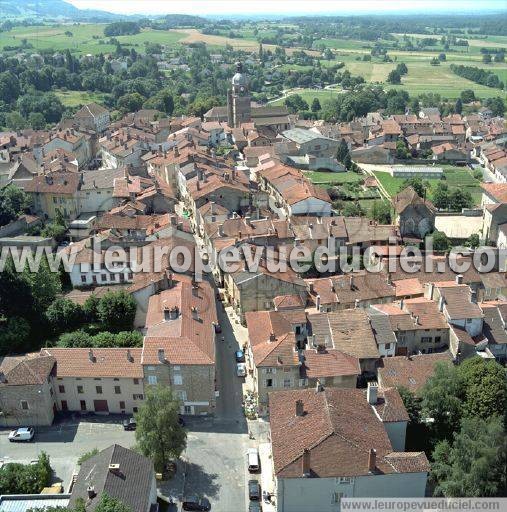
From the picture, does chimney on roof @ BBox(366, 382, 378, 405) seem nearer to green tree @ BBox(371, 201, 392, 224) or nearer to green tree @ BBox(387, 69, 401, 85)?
green tree @ BBox(371, 201, 392, 224)

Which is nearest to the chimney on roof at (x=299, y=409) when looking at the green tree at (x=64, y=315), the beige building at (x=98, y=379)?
the beige building at (x=98, y=379)

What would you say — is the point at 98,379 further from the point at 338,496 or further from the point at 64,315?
the point at 338,496

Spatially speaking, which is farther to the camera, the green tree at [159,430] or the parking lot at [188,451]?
the parking lot at [188,451]

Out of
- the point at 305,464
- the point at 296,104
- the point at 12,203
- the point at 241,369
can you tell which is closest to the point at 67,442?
the point at 241,369

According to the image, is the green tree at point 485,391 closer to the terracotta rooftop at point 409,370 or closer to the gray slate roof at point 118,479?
the terracotta rooftop at point 409,370

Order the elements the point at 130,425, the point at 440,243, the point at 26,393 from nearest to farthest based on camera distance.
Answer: the point at 26,393 < the point at 130,425 < the point at 440,243

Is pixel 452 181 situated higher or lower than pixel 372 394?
lower

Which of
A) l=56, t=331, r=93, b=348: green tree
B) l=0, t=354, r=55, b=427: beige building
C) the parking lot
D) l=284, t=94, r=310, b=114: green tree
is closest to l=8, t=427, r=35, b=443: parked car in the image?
the parking lot
